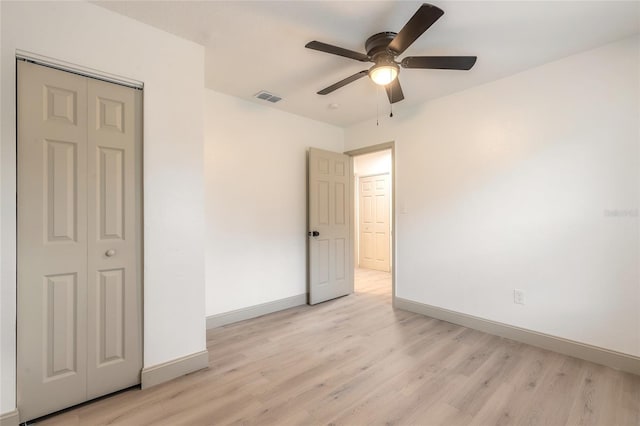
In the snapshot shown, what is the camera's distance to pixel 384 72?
82.3 inches

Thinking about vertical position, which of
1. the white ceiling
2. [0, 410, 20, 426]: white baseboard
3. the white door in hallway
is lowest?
[0, 410, 20, 426]: white baseboard

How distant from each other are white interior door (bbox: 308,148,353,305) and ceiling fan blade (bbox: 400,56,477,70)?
1943 mm

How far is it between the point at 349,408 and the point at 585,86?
313 cm

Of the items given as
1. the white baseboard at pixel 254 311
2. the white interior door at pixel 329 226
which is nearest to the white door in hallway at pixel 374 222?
the white interior door at pixel 329 226

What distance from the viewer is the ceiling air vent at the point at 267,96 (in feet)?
10.2

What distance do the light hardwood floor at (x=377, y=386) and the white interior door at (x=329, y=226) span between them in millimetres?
1049

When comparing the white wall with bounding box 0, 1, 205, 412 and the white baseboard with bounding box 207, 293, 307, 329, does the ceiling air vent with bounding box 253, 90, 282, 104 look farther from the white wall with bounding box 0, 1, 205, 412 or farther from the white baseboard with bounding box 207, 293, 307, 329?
the white baseboard with bounding box 207, 293, 307, 329

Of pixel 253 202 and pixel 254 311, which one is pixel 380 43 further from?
pixel 254 311

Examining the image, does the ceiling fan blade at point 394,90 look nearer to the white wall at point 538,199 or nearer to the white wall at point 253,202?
the white wall at point 538,199

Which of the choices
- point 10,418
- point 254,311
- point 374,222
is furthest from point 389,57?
point 374,222

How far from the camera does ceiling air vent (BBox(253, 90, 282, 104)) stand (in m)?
3.12

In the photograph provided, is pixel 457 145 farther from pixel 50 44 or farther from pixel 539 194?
pixel 50 44

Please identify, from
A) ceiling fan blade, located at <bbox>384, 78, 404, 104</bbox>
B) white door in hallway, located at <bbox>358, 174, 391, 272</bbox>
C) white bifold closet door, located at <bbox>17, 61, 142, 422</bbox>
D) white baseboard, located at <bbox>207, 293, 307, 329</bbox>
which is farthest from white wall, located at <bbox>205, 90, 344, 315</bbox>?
white door in hallway, located at <bbox>358, 174, 391, 272</bbox>

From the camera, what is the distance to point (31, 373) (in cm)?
162
